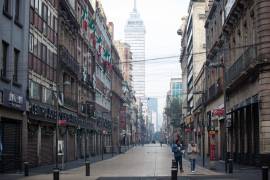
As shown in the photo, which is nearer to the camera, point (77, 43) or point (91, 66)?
point (77, 43)

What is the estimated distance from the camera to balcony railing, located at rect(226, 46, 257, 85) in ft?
121

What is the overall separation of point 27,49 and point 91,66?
3651 centimetres

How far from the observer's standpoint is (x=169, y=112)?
148 m

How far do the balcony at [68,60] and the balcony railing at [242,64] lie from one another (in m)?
14.5

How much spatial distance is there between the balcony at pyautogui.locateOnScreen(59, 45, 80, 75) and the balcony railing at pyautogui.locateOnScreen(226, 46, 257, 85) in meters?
14.5

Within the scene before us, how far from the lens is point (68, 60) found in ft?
181

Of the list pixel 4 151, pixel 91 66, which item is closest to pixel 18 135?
pixel 4 151

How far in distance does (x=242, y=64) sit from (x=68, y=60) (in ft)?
65.4

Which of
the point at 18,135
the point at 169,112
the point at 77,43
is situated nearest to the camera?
the point at 18,135

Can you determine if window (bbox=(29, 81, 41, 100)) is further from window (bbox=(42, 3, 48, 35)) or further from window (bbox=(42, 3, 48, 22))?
window (bbox=(42, 3, 48, 22))

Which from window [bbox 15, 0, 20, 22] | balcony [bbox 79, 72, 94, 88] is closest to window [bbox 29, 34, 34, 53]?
window [bbox 15, 0, 20, 22]

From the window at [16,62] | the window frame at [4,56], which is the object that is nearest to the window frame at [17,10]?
the window at [16,62]

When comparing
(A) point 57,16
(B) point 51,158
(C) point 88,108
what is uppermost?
(A) point 57,16

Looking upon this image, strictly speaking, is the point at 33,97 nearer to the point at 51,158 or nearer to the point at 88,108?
the point at 51,158
